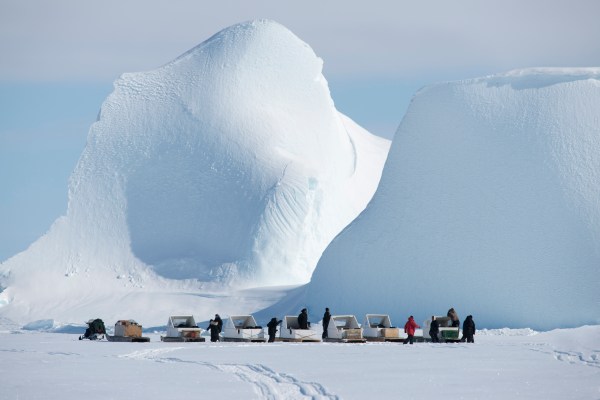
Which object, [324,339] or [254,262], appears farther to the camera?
[254,262]

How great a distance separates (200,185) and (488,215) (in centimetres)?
2107

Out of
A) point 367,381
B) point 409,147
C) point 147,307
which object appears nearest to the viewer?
point 367,381

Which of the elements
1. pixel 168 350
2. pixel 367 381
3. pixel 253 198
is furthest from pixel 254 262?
pixel 367 381

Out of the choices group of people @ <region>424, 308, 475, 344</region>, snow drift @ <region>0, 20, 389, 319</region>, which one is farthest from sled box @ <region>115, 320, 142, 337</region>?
snow drift @ <region>0, 20, 389, 319</region>

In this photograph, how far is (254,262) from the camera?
55.6 meters

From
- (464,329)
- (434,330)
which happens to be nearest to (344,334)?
(434,330)

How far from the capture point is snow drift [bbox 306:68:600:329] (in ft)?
125

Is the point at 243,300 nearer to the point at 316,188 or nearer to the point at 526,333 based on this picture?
the point at 316,188

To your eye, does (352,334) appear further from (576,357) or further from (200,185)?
(200,185)

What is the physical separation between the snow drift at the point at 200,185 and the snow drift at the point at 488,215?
36.2 ft

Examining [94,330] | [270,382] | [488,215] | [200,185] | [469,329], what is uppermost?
[200,185]

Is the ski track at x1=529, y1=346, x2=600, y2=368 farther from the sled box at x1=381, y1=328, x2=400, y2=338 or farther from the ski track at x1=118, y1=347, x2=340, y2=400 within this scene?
the ski track at x1=118, y1=347, x2=340, y2=400

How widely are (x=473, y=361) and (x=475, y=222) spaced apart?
17438 millimetres

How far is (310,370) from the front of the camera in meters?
21.9
